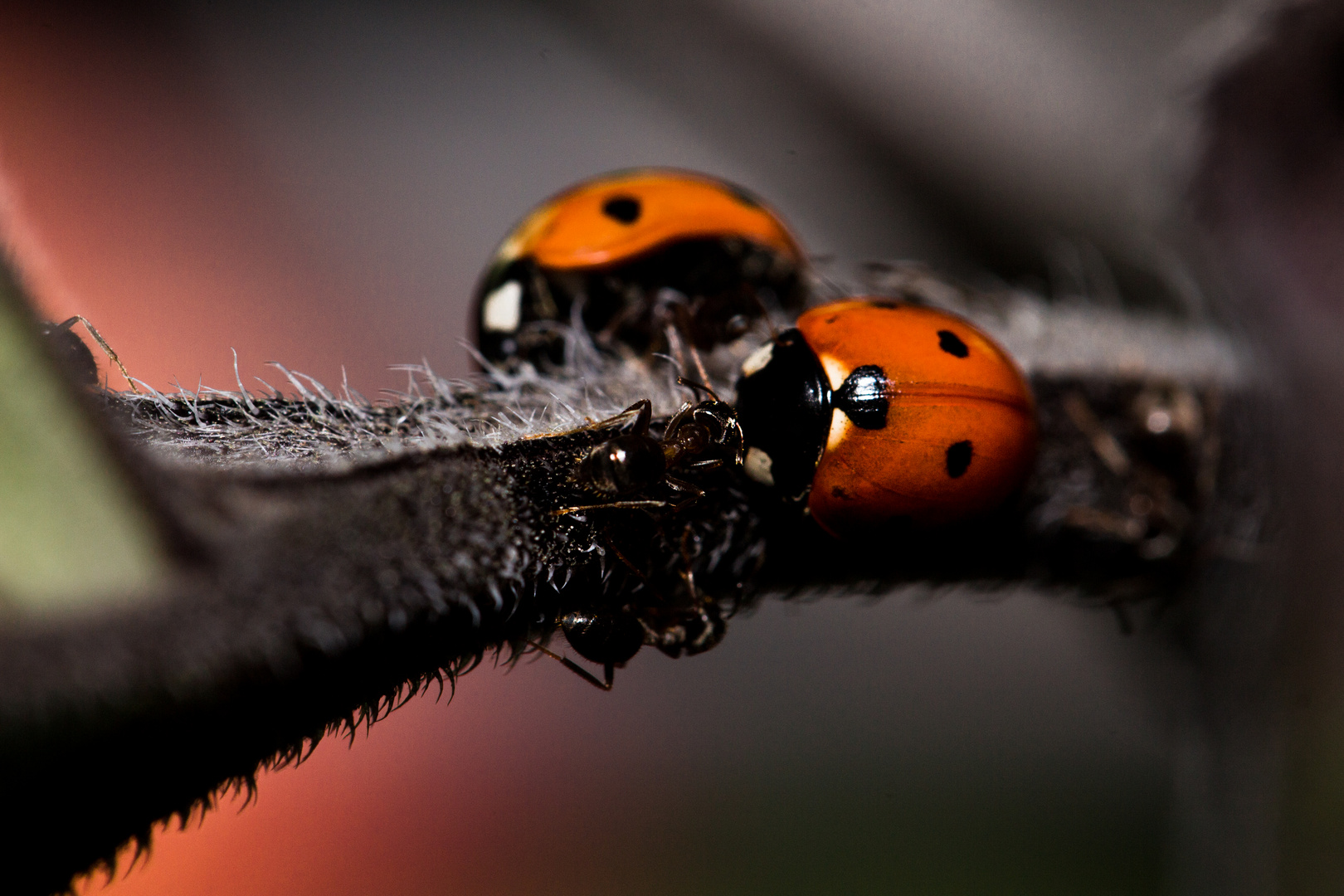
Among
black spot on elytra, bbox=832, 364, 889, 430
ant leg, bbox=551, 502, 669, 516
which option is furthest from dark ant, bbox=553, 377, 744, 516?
black spot on elytra, bbox=832, 364, 889, 430

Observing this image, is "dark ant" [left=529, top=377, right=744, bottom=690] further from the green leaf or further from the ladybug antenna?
the green leaf

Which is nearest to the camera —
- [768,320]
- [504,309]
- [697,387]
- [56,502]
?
[56,502]

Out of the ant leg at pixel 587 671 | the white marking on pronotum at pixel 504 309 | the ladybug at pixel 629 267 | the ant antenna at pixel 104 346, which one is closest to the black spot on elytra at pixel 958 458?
the ladybug at pixel 629 267

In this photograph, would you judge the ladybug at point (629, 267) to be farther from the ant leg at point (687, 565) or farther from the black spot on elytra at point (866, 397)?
the ant leg at point (687, 565)

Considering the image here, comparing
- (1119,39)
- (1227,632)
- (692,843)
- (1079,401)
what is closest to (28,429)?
(1079,401)

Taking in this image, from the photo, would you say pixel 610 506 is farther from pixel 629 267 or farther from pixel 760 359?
pixel 629 267

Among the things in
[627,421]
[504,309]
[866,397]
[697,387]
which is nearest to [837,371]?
[866,397]
